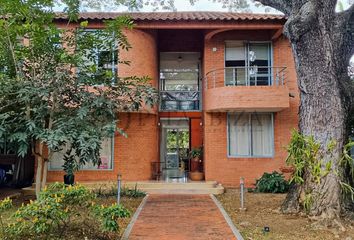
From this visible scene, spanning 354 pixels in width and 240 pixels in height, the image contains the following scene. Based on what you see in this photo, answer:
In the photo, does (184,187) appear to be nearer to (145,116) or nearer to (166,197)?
(166,197)

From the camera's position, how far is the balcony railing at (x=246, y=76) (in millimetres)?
14953

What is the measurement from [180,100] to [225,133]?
11.0 feet

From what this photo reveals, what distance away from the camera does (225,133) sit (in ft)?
48.8

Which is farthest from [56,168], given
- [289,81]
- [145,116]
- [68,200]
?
[289,81]

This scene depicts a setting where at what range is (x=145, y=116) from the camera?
Result: 1491cm

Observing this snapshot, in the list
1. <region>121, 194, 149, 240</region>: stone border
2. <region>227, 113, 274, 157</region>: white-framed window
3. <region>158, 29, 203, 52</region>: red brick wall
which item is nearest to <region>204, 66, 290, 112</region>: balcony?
<region>227, 113, 274, 157</region>: white-framed window

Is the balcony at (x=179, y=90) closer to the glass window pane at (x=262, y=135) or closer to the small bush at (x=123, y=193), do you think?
the glass window pane at (x=262, y=135)

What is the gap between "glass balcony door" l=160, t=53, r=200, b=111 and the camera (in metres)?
17.1

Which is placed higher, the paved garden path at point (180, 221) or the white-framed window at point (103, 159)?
the white-framed window at point (103, 159)

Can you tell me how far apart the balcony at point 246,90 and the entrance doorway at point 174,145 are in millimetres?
3325

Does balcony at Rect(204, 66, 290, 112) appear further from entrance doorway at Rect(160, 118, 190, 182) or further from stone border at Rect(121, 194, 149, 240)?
stone border at Rect(121, 194, 149, 240)

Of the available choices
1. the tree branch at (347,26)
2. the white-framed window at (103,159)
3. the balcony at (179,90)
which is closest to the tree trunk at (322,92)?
the tree branch at (347,26)

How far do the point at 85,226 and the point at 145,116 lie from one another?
818cm

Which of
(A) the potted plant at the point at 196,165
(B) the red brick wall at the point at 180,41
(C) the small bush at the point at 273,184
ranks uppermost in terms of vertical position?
(B) the red brick wall at the point at 180,41
